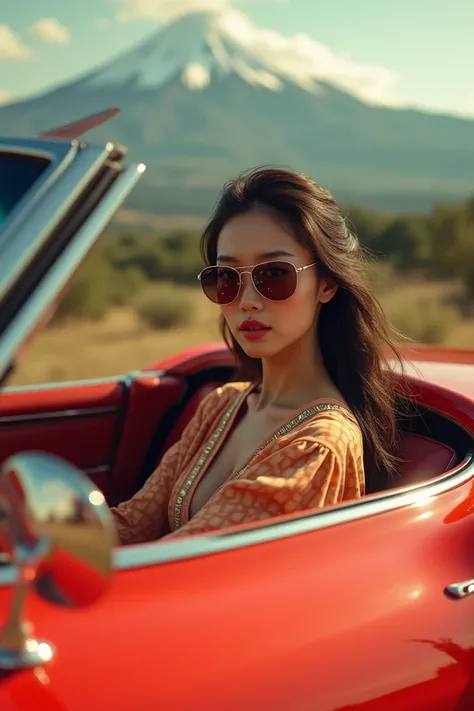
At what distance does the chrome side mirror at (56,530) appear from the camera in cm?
107

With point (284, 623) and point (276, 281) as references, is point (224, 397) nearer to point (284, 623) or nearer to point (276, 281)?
point (276, 281)

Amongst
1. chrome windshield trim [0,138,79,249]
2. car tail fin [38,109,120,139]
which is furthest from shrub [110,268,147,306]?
chrome windshield trim [0,138,79,249]

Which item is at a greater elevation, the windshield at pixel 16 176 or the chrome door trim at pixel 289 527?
Answer: the windshield at pixel 16 176

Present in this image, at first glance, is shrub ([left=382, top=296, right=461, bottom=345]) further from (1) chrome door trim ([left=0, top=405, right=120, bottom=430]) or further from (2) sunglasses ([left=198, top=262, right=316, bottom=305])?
(2) sunglasses ([left=198, top=262, right=316, bottom=305])

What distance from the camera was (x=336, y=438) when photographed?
2.07m

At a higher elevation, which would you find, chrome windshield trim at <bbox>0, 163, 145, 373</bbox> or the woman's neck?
the woman's neck

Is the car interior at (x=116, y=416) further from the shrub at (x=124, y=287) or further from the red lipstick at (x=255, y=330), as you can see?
the shrub at (x=124, y=287)

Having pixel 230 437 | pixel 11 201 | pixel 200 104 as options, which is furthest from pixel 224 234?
pixel 200 104

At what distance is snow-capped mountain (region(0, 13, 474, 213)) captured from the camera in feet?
328

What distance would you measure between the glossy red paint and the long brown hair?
44 centimetres

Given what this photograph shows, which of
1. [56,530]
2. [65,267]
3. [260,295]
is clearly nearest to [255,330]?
[260,295]

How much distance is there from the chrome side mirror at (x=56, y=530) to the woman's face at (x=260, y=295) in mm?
1161

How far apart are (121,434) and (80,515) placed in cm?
215

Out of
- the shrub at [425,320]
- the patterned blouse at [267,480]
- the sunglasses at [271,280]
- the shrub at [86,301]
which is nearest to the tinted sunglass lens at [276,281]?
the sunglasses at [271,280]
